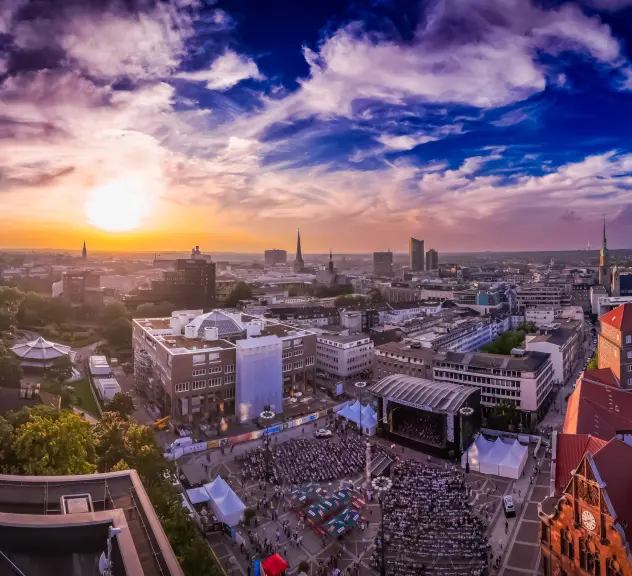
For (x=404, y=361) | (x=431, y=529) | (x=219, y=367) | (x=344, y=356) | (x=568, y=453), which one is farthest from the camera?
(x=344, y=356)

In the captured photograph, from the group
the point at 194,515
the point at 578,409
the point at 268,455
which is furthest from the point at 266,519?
the point at 578,409

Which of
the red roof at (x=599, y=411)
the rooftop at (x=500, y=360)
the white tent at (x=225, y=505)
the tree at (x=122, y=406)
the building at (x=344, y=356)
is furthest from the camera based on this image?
the building at (x=344, y=356)

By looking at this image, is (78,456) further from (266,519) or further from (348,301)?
(348,301)

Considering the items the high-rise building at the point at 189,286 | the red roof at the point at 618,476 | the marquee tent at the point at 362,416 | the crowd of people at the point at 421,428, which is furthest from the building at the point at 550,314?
A: the red roof at the point at 618,476

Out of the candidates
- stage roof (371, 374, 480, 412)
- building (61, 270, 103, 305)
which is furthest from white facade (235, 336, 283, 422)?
building (61, 270, 103, 305)

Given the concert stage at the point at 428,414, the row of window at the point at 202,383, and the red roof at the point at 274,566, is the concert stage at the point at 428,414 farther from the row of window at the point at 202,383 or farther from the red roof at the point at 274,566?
the red roof at the point at 274,566

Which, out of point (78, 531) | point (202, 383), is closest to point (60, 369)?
point (202, 383)

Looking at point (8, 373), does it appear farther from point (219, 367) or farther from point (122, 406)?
point (219, 367)
